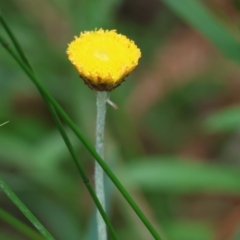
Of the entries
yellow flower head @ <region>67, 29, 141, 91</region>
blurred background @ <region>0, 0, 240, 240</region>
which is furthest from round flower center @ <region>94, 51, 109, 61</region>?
blurred background @ <region>0, 0, 240, 240</region>

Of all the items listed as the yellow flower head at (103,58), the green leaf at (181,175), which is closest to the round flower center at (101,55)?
the yellow flower head at (103,58)

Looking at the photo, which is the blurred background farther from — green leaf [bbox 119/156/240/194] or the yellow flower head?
the yellow flower head

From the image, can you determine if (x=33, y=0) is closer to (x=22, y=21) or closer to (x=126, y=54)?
(x=22, y=21)

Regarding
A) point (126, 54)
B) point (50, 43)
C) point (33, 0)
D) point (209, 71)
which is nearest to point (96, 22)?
point (50, 43)

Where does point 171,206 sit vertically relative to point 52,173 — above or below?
below

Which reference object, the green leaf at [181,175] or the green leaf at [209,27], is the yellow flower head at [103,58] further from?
the green leaf at [181,175]

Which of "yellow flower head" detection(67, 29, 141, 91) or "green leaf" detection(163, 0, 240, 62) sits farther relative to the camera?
"green leaf" detection(163, 0, 240, 62)
